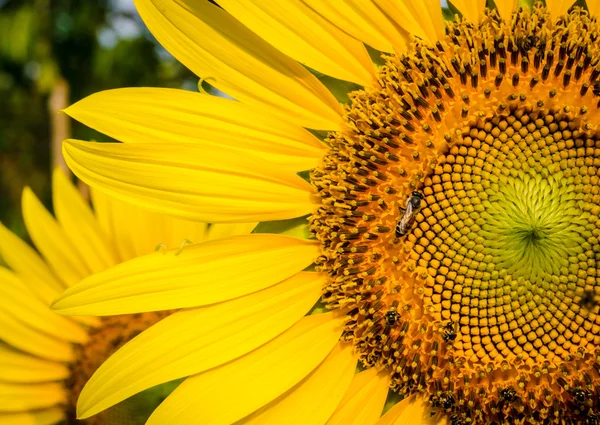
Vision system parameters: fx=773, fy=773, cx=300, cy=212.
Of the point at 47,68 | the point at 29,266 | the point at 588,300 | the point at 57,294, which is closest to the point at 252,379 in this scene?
the point at 588,300

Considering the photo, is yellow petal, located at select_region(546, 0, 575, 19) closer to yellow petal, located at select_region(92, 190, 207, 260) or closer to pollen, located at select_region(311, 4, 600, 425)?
pollen, located at select_region(311, 4, 600, 425)

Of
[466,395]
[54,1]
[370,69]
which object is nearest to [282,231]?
[370,69]

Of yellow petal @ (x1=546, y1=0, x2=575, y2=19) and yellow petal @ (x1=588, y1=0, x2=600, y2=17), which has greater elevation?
yellow petal @ (x1=546, y1=0, x2=575, y2=19)

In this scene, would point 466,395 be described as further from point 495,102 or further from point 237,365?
point 495,102

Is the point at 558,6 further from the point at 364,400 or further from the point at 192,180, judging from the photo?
the point at 364,400

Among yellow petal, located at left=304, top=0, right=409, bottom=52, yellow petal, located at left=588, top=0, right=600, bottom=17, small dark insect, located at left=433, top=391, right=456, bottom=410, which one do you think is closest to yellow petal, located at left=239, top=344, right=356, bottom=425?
small dark insect, located at left=433, top=391, right=456, bottom=410
